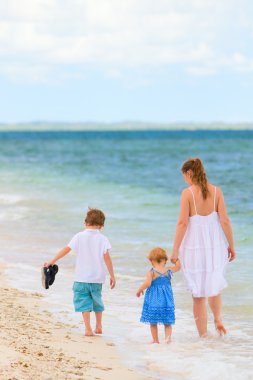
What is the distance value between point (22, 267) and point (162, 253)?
13.9ft

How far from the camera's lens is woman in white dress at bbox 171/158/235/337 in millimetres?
7230

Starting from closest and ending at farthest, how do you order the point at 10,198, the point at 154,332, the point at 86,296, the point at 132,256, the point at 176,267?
the point at 176,267 → the point at 154,332 → the point at 86,296 → the point at 132,256 → the point at 10,198

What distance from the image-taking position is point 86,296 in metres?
7.53

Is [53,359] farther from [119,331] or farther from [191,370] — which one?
[119,331]

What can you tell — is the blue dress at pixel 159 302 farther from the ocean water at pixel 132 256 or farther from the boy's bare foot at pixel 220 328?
the boy's bare foot at pixel 220 328

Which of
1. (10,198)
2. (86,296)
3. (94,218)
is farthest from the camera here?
(10,198)

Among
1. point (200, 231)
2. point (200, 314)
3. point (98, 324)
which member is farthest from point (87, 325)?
point (200, 231)

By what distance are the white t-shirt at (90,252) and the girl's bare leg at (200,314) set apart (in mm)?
861

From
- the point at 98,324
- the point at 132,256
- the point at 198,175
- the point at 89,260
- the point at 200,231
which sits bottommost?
the point at 132,256

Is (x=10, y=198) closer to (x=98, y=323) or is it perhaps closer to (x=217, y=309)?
(x=98, y=323)

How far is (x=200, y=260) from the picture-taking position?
285 inches

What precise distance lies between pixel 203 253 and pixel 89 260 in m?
1.02

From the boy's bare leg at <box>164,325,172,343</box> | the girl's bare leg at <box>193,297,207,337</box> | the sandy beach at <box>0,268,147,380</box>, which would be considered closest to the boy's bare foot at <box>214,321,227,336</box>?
the girl's bare leg at <box>193,297,207,337</box>

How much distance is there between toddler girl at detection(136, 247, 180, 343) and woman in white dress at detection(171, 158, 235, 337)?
6.6 inches
